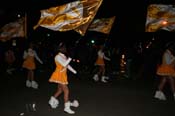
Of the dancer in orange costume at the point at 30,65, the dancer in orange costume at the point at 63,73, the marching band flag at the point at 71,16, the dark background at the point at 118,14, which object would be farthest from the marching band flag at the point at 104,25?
the dark background at the point at 118,14

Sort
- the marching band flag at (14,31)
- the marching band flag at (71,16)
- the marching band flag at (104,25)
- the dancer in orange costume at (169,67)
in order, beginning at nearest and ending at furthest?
1. the marching band flag at (71,16)
2. the dancer in orange costume at (169,67)
3. the marching band flag at (14,31)
4. the marching band flag at (104,25)

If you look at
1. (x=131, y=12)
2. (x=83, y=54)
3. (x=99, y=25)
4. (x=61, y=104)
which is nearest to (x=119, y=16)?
(x=131, y=12)

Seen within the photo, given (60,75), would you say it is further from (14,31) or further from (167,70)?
(14,31)

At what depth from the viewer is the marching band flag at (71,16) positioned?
11.9 meters

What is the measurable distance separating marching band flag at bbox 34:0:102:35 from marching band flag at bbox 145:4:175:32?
2245 mm

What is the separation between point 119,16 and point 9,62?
1746 centimetres

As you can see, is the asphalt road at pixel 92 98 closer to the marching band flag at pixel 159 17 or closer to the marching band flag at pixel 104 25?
the marching band flag at pixel 104 25

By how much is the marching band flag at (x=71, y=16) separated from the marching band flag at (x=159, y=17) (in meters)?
2.24

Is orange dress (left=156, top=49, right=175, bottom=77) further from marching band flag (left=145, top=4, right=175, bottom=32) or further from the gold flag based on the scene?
the gold flag

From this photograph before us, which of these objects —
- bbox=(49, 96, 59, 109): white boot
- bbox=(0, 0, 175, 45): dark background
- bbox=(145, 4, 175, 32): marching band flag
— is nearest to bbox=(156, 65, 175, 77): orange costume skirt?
bbox=(145, 4, 175, 32): marching band flag

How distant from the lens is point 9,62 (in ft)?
73.9

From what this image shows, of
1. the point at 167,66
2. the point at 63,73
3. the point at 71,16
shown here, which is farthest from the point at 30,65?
the point at 167,66

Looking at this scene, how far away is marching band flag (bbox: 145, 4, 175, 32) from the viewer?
13375mm

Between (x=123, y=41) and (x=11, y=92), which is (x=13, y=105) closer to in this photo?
(x=11, y=92)
